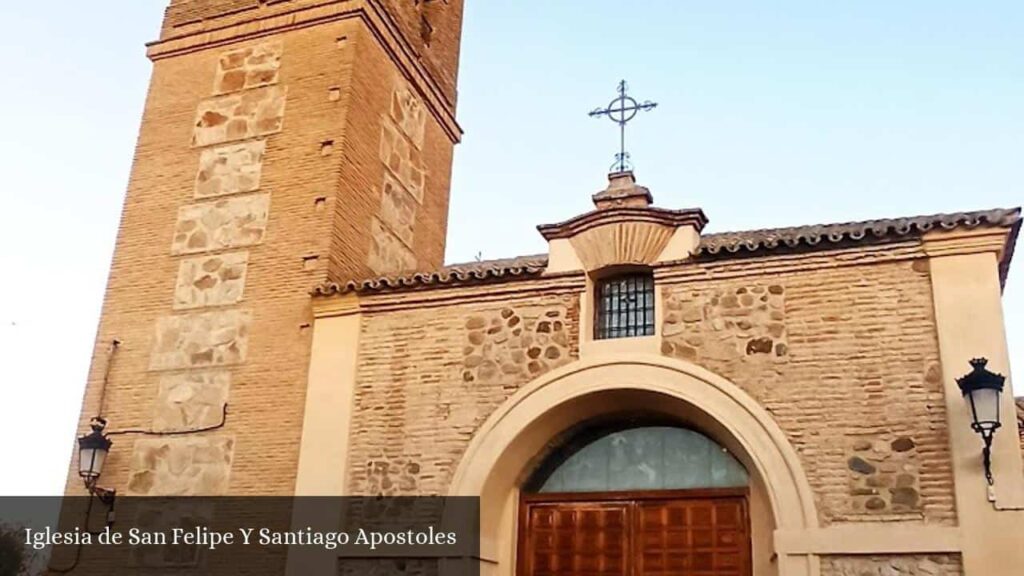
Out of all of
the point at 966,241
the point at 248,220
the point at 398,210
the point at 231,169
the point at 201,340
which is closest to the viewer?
the point at 966,241

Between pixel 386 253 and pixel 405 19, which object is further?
pixel 405 19

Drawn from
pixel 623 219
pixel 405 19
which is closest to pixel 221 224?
pixel 405 19

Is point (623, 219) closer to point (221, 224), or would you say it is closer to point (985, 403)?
point (985, 403)

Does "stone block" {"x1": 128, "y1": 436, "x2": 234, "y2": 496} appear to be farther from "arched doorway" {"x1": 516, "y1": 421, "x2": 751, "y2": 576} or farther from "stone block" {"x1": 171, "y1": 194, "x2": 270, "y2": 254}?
"arched doorway" {"x1": 516, "y1": 421, "x2": 751, "y2": 576}

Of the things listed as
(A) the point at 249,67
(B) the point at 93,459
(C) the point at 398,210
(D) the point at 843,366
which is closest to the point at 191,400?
(B) the point at 93,459

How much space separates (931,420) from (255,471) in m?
5.74

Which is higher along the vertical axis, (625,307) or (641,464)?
(625,307)

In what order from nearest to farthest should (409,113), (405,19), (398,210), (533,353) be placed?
(533,353) < (398,210) < (409,113) < (405,19)

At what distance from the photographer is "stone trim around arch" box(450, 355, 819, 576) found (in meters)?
7.43

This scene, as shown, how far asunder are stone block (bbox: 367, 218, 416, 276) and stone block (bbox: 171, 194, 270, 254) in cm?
119

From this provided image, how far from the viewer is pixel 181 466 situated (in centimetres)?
938

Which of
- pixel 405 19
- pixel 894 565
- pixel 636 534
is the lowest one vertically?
pixel 894 565

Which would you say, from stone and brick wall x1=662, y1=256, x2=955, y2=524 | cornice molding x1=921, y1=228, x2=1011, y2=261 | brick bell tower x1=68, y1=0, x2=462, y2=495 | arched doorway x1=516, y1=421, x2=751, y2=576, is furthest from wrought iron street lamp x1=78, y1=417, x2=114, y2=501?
cornice molding x1=921, y1=228, x2=1011, y2=261

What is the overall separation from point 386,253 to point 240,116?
7.32ft
